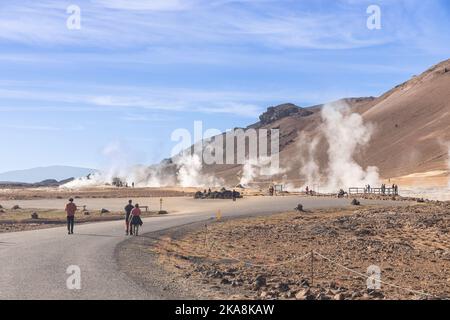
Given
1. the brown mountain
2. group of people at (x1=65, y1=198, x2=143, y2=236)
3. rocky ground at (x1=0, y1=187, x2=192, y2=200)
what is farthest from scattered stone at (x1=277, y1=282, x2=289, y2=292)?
the brown mountain

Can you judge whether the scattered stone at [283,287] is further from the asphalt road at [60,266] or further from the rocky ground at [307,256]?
the asphalt road at [60,266]

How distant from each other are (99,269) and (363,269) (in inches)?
466

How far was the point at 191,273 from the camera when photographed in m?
19.8

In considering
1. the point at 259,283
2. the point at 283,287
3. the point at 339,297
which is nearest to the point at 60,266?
the point at 259,283

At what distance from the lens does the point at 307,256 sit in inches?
1092

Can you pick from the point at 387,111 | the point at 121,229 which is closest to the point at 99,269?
the point at 121,229

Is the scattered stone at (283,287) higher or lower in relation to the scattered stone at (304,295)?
lower

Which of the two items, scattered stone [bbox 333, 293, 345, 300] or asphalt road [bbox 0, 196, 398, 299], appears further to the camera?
scattered stone [bbox 333, 293, 345, 300]

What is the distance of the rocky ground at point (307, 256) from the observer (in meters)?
18.1

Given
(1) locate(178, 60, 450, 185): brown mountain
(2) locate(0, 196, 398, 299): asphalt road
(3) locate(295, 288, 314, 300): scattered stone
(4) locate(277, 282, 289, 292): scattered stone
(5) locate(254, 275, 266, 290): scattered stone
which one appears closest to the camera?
(2) locate(0, 196, 398, 299): asphalt road

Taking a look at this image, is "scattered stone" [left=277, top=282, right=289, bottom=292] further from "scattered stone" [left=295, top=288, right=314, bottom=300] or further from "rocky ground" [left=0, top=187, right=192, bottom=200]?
"rocky ground" [left=0, top=187, right=192, bottom=200]

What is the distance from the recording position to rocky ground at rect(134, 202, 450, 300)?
18.1 meters

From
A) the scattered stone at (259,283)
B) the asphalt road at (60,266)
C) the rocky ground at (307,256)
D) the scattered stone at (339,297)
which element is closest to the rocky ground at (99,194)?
the rocky ground at (307,256)

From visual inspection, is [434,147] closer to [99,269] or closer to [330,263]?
[330,263]
